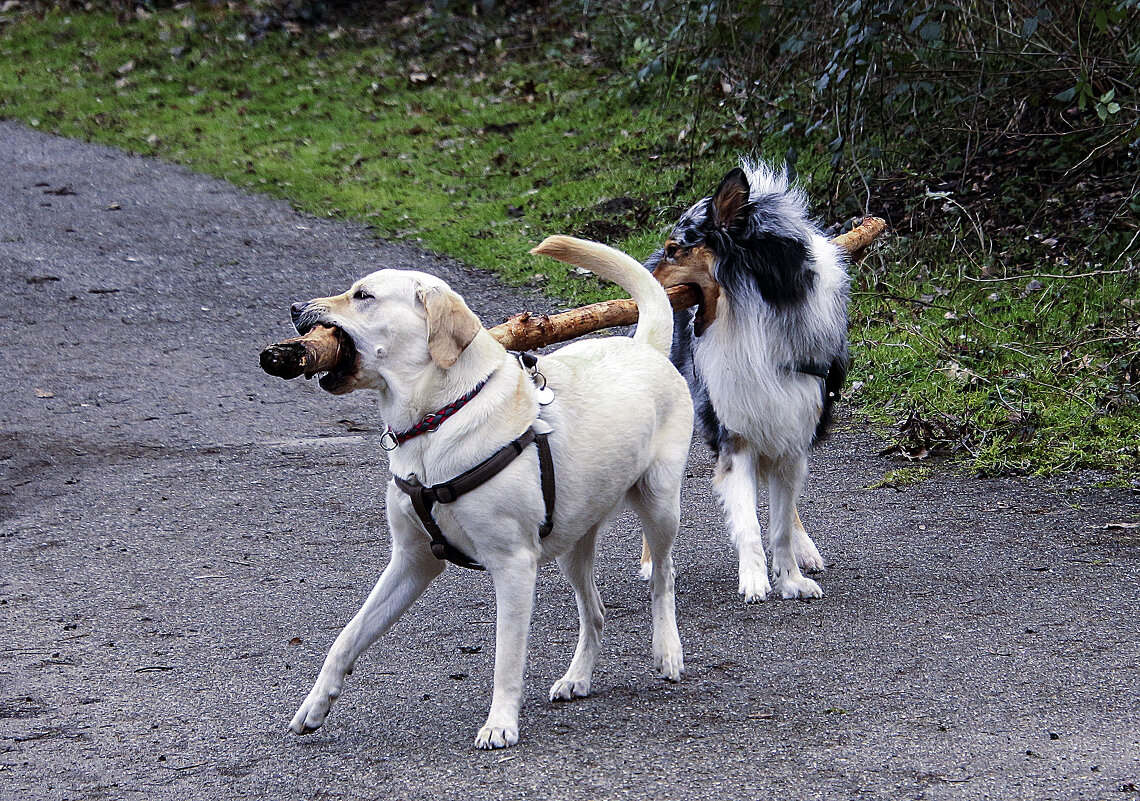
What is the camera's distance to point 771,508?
16.9 feet

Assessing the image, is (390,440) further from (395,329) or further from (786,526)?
(786,526)

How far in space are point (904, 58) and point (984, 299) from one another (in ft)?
5.44

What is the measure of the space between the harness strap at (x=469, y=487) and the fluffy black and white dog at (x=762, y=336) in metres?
1.62

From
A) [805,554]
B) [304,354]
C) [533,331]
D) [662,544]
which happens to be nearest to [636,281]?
[533,331]

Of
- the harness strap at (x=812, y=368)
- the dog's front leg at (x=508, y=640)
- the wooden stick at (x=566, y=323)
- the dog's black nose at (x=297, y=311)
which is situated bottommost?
the dog's front leg at (x=508, y=640)

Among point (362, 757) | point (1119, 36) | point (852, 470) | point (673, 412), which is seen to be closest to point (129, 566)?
point (362, 757)

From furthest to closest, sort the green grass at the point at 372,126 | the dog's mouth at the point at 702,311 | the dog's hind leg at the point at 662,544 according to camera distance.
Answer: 1. the green grass at the point at 372,126
2. the dog's mouth at the point at 702,311
3. the dog's hind leg at the point at 662,544

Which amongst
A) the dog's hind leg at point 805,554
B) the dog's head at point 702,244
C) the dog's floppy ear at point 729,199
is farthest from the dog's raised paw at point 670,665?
the dog's floppy ear at point 729,199

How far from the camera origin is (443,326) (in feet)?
11.2

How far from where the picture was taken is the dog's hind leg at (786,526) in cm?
492

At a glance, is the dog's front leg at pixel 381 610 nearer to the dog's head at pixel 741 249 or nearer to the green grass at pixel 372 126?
the dog's head at pixel 741 249

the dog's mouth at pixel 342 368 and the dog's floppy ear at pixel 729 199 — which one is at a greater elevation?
the dog's floppy ear at pixel 729 199

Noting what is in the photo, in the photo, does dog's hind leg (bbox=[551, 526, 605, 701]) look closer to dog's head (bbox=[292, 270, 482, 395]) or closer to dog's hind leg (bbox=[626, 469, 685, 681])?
dog's hind leg (bbox=[626, 469, 685, 681])

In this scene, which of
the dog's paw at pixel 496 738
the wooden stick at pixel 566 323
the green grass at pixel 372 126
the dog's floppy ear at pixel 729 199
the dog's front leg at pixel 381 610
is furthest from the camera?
the green grass at pixel 372 126
